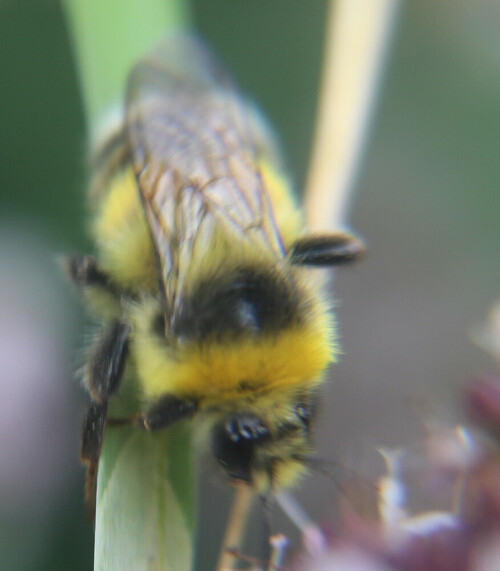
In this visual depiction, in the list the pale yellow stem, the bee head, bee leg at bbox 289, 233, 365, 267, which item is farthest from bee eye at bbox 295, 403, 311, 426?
the pale yellow stem

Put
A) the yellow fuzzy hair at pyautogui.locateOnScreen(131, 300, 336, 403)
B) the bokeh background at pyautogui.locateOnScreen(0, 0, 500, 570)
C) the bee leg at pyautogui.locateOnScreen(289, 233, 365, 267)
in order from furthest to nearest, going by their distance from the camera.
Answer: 1. the bokeh background at pyautogui.locateOnScreen(0, 0, 500, 570)
2. the bee leg at pyautogui.locateOnScreen(289, 233, 365, 267)
3. the yellow fuzzy hair at pyautogui.locateOnScreen(131, 300, 336, 403)

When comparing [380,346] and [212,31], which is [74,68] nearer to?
[212,31]

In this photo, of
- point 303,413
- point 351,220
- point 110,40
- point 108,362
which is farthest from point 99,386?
point 351,220

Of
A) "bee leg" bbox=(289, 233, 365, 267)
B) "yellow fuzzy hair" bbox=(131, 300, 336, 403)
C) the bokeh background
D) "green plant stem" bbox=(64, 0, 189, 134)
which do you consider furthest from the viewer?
the bokeh background

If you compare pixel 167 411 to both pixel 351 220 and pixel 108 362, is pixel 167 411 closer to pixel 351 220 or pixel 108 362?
pixel 108 362

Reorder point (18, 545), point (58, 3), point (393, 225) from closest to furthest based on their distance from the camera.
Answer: point (18, 545) → point (58, 3) → point (393, 225)

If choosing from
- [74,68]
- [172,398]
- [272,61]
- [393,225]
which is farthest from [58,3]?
[172,398]

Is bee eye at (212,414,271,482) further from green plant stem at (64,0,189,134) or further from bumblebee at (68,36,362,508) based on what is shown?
green plant stem at (64,0,189,134)

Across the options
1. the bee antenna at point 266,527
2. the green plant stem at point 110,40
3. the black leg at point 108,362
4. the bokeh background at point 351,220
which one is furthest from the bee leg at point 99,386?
the bokeh background at point 351,220
